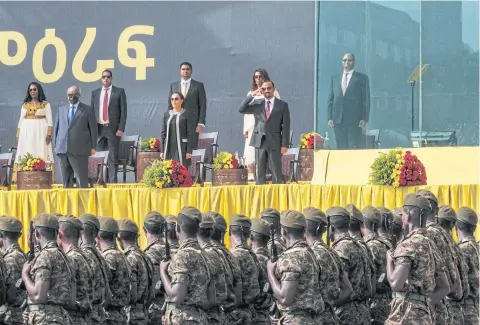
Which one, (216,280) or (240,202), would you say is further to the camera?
(240,202)

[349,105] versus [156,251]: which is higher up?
[349,105]

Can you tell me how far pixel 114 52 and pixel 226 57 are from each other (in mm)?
2168

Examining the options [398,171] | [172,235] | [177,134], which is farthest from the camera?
[177,134]

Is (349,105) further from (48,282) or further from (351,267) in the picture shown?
(48,282)

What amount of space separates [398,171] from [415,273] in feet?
17.1

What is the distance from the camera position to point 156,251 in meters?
12.5

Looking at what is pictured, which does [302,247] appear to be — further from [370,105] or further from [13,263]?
[370,105]

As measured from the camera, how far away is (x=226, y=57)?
2405 centimetres

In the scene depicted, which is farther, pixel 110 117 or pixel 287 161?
pixel 110 117

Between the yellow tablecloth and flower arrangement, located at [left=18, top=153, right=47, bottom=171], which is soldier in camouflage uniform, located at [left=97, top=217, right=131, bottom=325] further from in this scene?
flower arrangement, located at [left=18, top=153, right=47, bottom=171]

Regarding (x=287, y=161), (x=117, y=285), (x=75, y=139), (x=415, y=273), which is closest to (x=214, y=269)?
(x=117, y=285)

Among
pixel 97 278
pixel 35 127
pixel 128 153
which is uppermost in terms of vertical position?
pixel 35 127

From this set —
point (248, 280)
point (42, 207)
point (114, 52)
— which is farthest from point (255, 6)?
point (248, 280)

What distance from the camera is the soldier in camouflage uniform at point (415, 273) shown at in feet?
34.6
